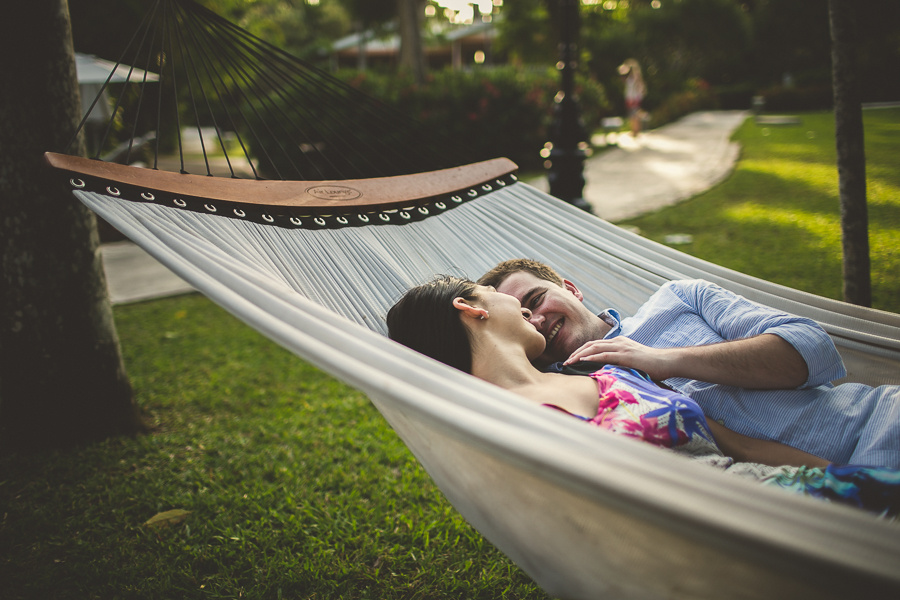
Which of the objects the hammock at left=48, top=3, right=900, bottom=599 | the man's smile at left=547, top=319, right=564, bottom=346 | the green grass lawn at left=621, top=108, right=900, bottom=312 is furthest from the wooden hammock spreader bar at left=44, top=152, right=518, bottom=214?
the green grass lawn at left=621, top=108, right=900, bottom=312

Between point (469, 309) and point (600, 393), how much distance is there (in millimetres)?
350

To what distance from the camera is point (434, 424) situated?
0.77 metres

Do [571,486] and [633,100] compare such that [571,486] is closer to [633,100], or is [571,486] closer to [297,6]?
[633,100]

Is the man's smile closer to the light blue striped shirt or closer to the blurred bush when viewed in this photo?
the light blue striped shirt

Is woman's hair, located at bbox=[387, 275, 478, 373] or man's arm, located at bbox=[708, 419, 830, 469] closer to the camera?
man's arm, located at bbox=[708, 419, 830, 469]

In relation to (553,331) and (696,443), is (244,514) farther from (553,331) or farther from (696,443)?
(696,443)

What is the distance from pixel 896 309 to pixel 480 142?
6.38 meters

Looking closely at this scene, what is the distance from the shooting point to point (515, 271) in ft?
5.00

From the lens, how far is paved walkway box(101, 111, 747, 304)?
451 centimetres

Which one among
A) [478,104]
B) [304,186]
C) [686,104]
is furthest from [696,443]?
[686,104]

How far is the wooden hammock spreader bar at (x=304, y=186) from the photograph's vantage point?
142 centimetres

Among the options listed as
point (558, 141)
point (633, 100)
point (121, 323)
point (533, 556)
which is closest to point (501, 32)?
point (633, 100)

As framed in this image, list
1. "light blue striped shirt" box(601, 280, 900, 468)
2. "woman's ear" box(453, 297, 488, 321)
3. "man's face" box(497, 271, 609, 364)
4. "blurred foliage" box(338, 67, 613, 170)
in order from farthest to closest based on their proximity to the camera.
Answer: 1. "blurred foliage" box(338, 67, 613, 170)
2. "man's face" box(497, 271, 609, 364)
3. "woman's ear" box(453, 297, 488, 321)
4. "light blue striped shirt" box(601, 280, 900, 468)

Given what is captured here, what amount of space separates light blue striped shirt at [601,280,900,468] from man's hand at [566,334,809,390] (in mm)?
31
